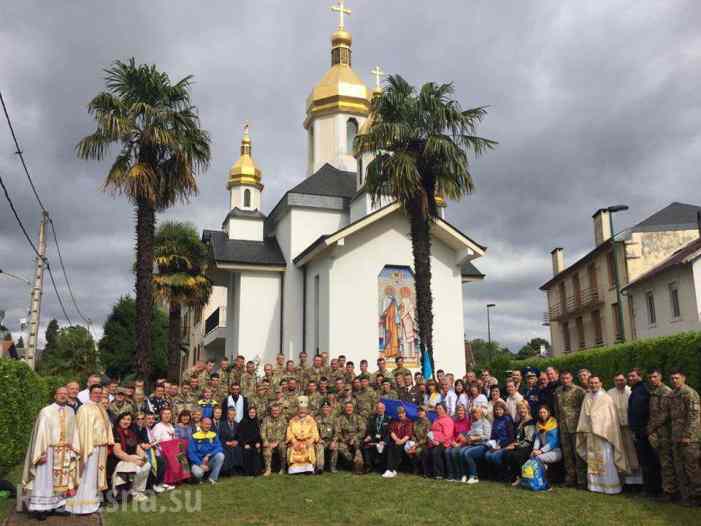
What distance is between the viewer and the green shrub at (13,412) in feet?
36.3

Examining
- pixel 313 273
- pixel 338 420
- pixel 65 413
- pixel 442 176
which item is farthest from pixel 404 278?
pixel 65 413

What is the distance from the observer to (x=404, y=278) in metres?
22.4

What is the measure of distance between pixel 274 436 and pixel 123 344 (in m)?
38.6

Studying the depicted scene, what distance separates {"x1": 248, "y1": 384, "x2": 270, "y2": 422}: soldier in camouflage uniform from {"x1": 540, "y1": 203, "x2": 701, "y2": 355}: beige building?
20.7 meters

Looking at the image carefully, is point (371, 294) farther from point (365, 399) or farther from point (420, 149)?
point (365, 399)

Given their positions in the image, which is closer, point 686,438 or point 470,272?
point 686,438

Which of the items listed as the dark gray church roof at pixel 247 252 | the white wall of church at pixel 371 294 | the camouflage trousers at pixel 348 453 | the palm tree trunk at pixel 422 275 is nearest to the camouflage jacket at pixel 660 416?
the camouflage trousers at pixel 348 453

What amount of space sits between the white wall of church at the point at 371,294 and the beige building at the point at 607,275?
9879mm

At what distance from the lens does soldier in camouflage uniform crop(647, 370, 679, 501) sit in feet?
27.2

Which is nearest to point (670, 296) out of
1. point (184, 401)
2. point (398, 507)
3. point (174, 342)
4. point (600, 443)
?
point (600, 443)

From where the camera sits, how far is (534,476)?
916 cm

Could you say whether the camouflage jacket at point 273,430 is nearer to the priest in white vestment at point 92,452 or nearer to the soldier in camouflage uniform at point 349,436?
the soldier in camouflage uniform at point 349,436

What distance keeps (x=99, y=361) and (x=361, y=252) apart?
31.6 metres

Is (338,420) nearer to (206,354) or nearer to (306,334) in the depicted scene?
(306,334)
